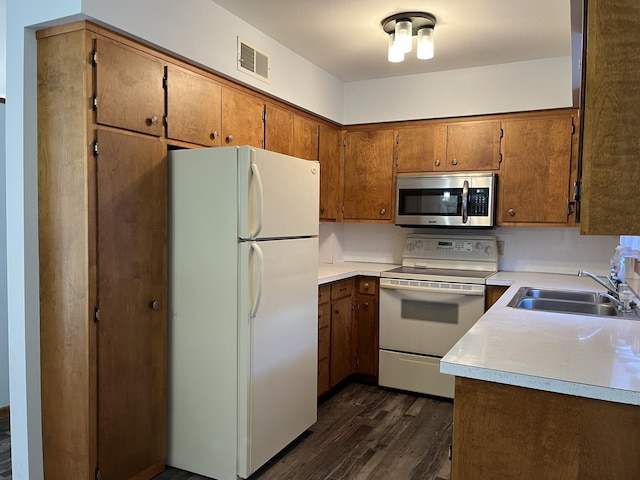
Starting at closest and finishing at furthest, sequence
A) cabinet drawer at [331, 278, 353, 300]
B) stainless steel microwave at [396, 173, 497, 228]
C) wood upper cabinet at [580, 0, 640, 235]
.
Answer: wood upper cabinet at [580, 0, 640, 235] < cabinet drawer at [331, 278, 353, 300] < stainless steel microwave at [396, 173, 497, 228]

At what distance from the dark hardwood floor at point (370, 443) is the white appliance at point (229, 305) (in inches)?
6.2

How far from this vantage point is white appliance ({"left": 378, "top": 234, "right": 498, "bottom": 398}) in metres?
3.43

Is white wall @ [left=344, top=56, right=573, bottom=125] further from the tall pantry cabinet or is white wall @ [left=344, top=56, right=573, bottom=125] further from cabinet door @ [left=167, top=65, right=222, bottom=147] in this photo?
the tall pantry cabinet

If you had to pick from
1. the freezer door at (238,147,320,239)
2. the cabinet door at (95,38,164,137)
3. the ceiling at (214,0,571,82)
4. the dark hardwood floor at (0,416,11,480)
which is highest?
the ceiling at (214,0,571,82)

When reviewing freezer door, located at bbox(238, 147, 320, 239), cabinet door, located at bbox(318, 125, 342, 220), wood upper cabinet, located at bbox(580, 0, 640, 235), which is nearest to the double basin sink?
freezer door, located at bbox(238, 147, 320, 239)

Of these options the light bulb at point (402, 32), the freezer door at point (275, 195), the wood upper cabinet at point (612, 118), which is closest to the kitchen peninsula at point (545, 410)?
the wood upper cabinet at point (612, 118)

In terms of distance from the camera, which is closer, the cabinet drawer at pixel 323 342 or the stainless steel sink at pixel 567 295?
the stainless steel sink at pixel 567 295

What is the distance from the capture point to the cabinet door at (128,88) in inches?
A: 80.6

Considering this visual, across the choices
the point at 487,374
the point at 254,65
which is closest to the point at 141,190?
the point at 254,65

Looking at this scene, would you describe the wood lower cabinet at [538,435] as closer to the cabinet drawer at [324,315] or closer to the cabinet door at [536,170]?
the cabinet drawer at [324,315]

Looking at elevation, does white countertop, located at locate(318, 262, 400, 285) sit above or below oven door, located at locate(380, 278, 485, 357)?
above

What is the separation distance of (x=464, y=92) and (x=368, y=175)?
1.01 m

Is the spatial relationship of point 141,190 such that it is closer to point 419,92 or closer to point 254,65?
point 254,65

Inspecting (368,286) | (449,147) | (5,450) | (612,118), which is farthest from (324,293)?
(612,118)
